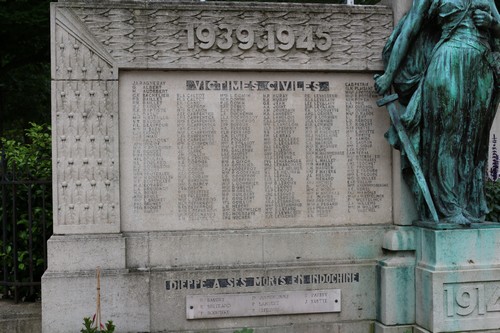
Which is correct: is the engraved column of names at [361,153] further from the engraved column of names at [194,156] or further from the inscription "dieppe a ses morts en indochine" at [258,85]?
the engraved column of names at [194,156]

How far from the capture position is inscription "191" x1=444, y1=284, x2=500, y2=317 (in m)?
5.14

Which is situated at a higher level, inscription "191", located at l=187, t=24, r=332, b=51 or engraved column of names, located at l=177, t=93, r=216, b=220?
inscription "191", located at l=187, t=24, r=332, b=51

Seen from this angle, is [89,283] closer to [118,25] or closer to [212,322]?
[212,322]

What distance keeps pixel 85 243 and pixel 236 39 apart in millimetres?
2802

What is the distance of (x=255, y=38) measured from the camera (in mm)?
5695

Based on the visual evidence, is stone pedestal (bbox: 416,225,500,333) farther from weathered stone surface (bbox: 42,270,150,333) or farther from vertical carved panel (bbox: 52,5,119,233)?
vertical carved panel (bbox: 52,5,119,233)

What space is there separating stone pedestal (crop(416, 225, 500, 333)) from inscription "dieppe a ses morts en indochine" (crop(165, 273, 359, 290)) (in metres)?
0.89

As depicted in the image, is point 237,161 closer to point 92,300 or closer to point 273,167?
point 273,167

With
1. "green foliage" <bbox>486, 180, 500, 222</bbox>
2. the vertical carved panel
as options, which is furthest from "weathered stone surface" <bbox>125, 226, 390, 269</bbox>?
"green foliage" <bbox>486, 180, 500, 222</bbox>

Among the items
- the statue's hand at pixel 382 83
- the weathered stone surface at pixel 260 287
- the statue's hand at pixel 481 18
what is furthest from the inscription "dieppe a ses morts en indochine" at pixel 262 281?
the statue's hand at pixel 481 18

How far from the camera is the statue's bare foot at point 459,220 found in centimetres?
524

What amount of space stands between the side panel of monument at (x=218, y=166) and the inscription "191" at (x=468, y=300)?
2.87 feet

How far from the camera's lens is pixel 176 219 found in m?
5.59

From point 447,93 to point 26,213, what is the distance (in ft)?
17.0
